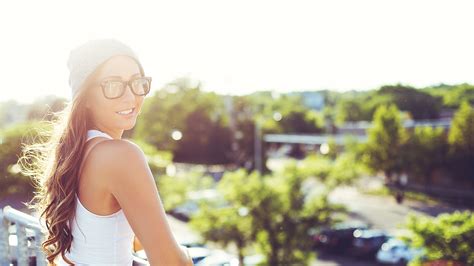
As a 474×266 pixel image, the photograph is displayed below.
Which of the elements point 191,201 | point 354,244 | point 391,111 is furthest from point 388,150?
point 191,201

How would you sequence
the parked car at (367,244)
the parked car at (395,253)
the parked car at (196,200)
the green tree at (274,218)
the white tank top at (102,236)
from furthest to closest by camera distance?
the parked car at (367,244) → the parked car at (395,253) → the parked car at (196,200) → the green tree at (274,218) → the white tank top at (102,236)

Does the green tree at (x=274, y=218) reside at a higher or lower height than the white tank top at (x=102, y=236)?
lower

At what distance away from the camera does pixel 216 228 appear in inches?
397

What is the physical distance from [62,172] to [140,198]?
0.83ft

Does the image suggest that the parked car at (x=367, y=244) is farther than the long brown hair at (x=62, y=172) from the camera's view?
Yes

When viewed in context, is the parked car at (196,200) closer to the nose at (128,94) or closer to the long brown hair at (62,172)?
the long brown hair at (62,172)

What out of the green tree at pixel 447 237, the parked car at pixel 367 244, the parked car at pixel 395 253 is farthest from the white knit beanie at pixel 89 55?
the parked car at pixel 367 244

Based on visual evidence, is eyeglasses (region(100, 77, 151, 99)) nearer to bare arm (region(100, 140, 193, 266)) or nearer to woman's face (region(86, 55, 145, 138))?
woman's face (region(86, 55, 145, 138))

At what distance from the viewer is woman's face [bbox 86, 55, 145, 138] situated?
124 cm

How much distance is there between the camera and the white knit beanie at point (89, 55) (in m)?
1.22

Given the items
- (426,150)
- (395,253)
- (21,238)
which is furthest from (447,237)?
(426,150)

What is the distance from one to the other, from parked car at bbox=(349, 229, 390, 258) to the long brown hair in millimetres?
13940

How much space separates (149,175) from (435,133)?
2227 centimetres

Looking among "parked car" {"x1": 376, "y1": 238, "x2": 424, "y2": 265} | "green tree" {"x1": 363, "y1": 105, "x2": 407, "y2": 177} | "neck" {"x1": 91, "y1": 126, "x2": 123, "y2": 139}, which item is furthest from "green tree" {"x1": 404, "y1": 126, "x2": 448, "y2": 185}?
"neck" {"x1": 91, "y1": 126, "x2": 123, "y2": 139}
